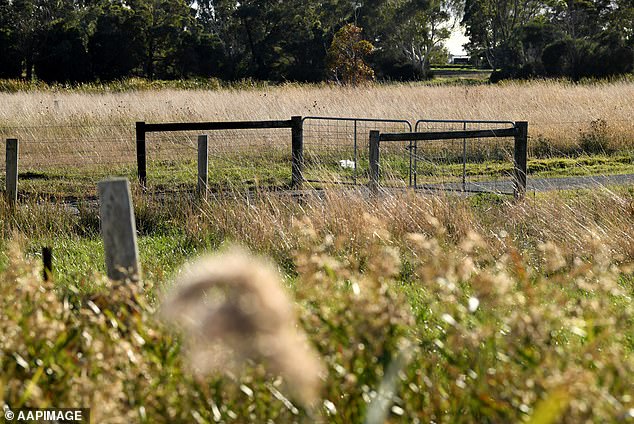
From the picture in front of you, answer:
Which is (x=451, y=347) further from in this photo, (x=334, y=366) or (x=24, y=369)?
(x=24, y=369)

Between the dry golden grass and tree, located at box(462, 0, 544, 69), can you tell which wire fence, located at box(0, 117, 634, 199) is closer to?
the dry golden grass

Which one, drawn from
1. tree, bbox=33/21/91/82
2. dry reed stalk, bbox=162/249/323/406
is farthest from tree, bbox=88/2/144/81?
dry reed stalk, bbox=162/249/323/406

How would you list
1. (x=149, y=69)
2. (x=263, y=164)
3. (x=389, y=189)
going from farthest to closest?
(x=149, y=69), (x=263, y=164), (x=389, y=189)

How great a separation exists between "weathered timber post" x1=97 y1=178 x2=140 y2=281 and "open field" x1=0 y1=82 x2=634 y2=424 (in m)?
0.18

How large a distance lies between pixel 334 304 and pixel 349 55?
149 ft

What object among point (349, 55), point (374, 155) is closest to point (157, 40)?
point (349, 55)

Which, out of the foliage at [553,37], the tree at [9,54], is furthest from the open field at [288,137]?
the tree at [9,54]

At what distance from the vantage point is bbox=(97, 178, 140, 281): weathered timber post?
13.0 ft

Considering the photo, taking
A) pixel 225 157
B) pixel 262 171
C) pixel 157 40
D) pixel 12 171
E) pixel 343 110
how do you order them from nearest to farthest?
pixel 12 171
pixel 262 171
pixel 225 157
pixel 343 110
pixel 157 40

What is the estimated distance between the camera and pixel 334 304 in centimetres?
371

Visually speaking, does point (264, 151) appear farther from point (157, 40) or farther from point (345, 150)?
point (157, 40)

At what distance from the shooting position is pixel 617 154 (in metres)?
16.9

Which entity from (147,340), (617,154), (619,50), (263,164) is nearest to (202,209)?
(147,340)

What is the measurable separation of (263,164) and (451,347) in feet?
40.0
